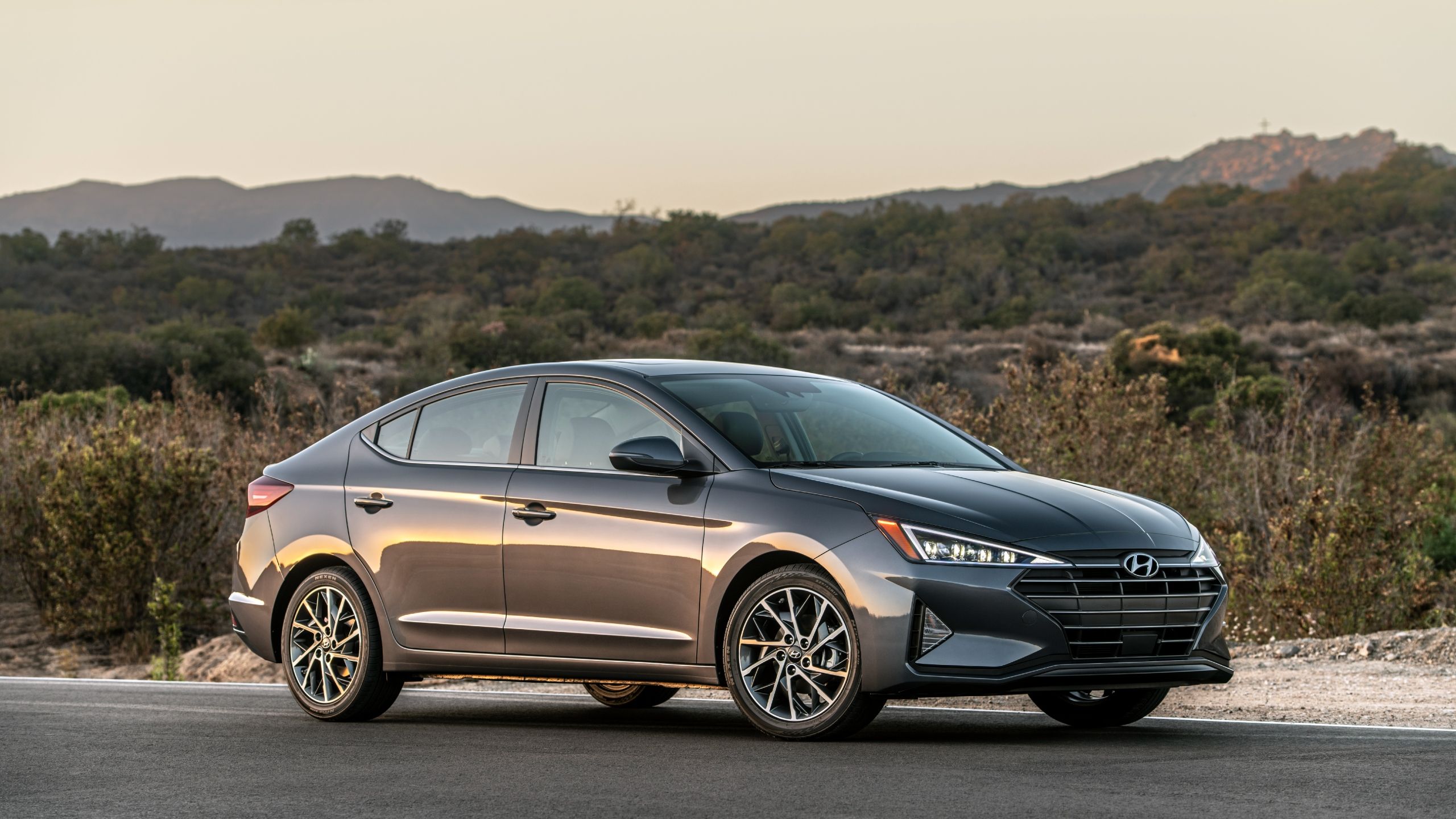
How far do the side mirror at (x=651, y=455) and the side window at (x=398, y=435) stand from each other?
1.75m

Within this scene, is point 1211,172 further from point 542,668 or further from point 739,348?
point 542,668

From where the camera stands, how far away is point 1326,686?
1050cm

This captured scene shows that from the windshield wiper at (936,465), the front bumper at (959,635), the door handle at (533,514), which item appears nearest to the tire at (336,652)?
the door handle at (533,514)

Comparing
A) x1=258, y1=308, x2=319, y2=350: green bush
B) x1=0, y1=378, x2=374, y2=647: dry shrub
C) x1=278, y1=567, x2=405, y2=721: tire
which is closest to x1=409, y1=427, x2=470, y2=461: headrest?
x1=278, y1=567, x2=405, y2=721: tire

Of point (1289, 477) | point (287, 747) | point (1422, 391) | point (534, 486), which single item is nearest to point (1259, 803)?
point (534, 486)

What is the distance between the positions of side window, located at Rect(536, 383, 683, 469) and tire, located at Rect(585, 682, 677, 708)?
5.73ft

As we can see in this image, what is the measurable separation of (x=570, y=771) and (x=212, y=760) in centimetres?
169

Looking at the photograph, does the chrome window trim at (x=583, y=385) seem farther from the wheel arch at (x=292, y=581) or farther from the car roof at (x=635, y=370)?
the wheel arch at (x=292, y=581)

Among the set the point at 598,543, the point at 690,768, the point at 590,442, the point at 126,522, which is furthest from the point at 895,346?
the point at 690,768

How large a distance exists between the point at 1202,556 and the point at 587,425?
2964mm

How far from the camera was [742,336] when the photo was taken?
5606 centimetres

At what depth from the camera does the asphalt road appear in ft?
20.6

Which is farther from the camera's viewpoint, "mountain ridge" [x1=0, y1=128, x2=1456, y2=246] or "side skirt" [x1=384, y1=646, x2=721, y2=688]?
"mountain ridge" [x1=0, y1=128, x2=1456, y2=246]

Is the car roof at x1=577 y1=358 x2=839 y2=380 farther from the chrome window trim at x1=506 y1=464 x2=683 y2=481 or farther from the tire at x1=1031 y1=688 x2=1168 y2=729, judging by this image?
the tire at x1=1031 y1=688 x2=1168 y2=729
